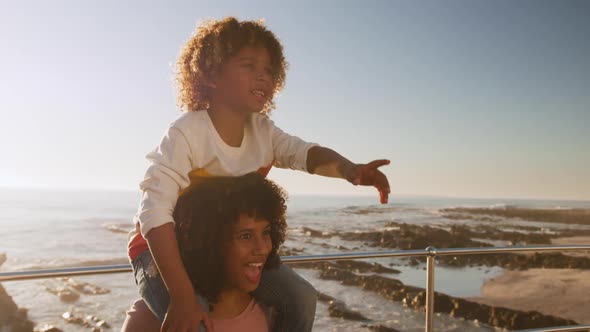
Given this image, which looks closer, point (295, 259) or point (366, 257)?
point (295, 259)

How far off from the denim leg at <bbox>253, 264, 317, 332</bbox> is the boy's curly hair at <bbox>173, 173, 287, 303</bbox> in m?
0.16

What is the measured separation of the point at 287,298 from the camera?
4.00ft

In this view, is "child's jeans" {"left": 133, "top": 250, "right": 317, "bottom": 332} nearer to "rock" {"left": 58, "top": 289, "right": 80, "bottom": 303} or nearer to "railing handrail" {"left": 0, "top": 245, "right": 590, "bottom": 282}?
"railing handrail" {"left": 0, "top": 245, "right": 590, "bottom": 282}

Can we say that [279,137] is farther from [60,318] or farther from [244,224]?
[60,318]

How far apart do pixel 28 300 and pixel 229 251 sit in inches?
666

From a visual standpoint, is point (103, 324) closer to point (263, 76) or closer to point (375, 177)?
point (263, 76)

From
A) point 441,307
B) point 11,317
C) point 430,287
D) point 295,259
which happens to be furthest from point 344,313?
point 295,259

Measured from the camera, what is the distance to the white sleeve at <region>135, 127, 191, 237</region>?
3.22ft

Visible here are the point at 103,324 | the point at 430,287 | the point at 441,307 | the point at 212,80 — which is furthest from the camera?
the point at 441,307

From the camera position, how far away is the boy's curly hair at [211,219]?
1.06m

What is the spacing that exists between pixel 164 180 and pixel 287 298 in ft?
1.49

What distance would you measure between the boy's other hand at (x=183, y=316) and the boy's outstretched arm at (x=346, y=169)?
51 cm

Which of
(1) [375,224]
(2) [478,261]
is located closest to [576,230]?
(1) [375,224]

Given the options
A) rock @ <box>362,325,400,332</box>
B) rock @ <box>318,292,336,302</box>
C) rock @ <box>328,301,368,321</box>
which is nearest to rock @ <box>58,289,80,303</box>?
rock @ <box>318,292,336,302</box>
